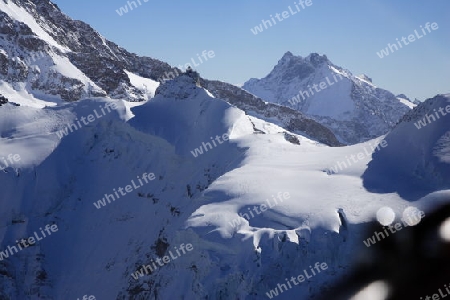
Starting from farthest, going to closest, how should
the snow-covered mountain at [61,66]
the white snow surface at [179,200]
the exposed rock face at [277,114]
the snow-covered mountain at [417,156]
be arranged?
the exposed rock face at [277,114]
the snow-covered mountain at [61,66]
the snow-covered mountain at [417,156]
the white snow surface at [179,200]

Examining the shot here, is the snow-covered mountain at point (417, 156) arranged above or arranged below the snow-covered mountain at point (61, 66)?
below

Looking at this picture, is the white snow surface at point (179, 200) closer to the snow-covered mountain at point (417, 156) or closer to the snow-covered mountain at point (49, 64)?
the snow-covered mountain at point (417, 156)

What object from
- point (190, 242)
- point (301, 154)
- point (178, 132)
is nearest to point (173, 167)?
point (178, 132)

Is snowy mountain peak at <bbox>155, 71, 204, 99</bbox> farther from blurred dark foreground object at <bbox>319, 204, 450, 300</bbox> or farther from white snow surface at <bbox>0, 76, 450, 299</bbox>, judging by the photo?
blurred dark foreground object at <bbox>319, 204, 450, 300</bbox>

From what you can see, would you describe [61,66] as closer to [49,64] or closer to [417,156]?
[49,64]

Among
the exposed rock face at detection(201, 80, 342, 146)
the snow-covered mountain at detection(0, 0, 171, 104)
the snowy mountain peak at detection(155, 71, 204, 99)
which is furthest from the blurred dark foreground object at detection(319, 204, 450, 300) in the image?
the exposed rock face at detection(201, 80, 342, 146)

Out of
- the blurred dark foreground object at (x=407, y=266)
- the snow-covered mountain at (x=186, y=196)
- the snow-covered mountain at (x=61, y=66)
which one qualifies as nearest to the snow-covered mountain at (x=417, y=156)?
the snow-covered mountain at (x=186, y=196)

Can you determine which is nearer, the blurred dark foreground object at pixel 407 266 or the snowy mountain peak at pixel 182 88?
the blurred dark foreground object at pixel 407 266

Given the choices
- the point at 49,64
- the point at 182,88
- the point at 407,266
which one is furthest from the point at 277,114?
the point at 407,266
